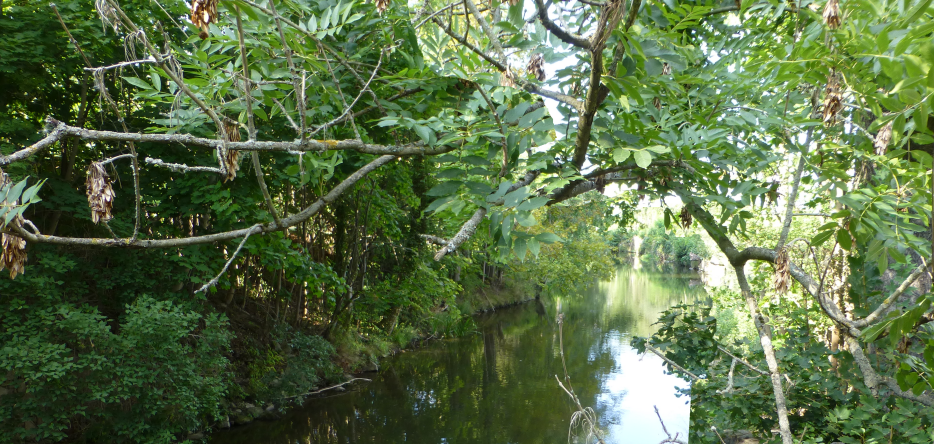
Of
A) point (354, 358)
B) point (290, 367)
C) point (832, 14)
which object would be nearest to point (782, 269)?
point (832, 14)

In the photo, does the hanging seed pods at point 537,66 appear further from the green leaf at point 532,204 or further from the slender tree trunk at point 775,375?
the slender tree trunk at point 775,375

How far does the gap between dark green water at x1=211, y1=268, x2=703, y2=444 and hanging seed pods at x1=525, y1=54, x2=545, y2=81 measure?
3.82 metres

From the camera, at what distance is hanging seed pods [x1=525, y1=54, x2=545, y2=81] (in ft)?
5.83

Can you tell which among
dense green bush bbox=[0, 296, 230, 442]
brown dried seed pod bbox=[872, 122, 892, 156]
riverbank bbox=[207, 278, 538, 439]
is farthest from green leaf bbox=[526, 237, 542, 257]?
riverbank bbox=[207, 278, 538, 439]

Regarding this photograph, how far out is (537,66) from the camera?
5.88ft

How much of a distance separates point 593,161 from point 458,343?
11249 millimetres

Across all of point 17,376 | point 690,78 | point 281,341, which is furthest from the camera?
point 281,341

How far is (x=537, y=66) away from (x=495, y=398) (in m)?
8.04

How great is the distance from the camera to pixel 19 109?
18.3ft

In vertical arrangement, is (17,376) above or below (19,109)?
below

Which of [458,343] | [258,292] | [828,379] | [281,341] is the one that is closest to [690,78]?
[828,379]

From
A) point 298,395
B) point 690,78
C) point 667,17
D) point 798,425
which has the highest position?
point 667,17

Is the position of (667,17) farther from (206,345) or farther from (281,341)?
(281,341)

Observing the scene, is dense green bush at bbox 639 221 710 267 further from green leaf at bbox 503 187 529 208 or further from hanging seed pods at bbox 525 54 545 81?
green leaf at bbox 503 187 529 208
